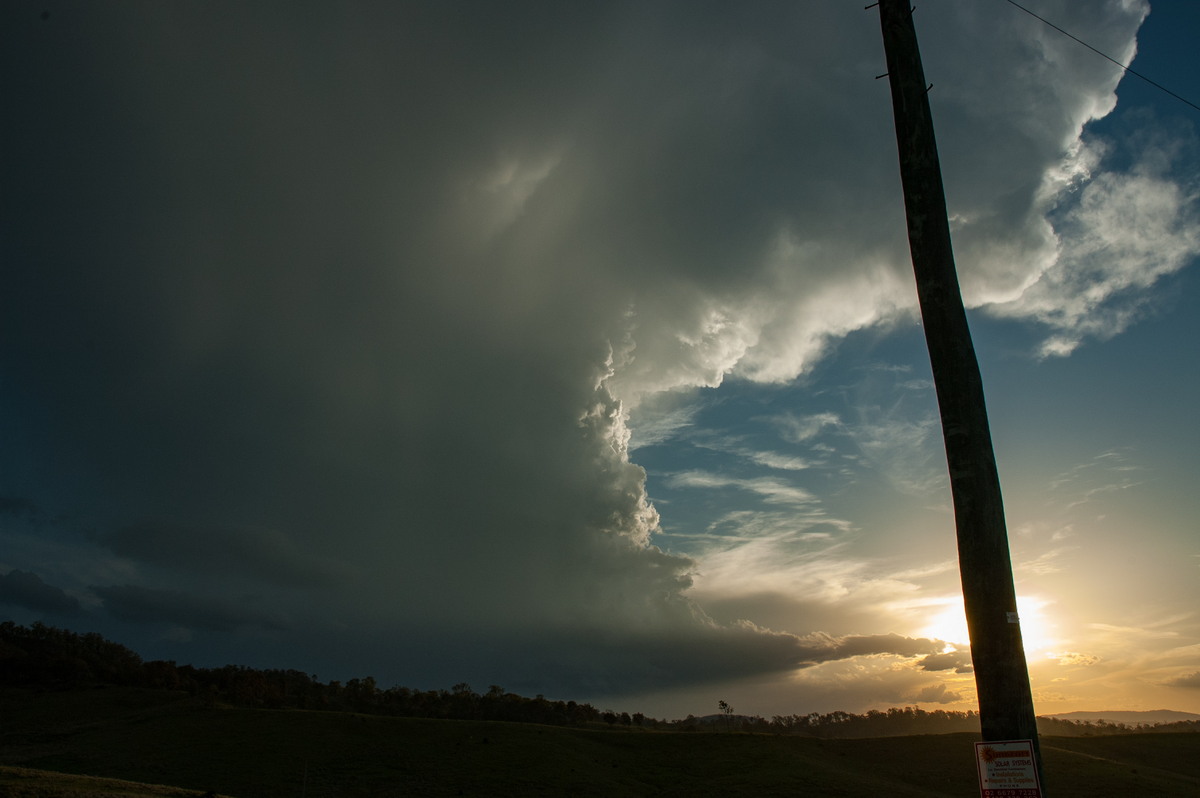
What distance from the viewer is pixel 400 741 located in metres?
71.0

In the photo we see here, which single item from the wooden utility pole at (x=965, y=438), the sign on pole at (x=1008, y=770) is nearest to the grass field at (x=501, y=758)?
the sign on pole at (x=1008, y=770)

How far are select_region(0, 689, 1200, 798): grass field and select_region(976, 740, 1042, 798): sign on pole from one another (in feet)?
191

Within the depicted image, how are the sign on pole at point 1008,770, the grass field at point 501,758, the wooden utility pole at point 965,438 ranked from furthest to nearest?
the grass field at point 501,758
the wooden utility pole at point 965,438
the sign on pole at point 1008,770

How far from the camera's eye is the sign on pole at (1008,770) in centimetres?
491

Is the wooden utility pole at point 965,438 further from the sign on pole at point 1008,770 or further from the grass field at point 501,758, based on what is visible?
the grass field at point 501,758

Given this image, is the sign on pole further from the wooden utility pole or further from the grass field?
the grass field

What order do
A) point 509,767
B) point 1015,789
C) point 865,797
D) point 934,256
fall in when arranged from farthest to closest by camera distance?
1. point 509,767
2. point 865,797
3. point 934,256
4. point 1015,789

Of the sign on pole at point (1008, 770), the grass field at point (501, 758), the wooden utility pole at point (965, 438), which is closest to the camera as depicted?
the sign on pole at point (1008, 770)

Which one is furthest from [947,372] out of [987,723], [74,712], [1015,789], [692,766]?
[74,712]

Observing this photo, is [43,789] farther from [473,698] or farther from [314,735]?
[473,698]

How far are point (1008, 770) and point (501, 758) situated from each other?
68.8m

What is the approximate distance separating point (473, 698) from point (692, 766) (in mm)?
88508

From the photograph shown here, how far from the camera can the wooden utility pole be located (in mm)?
5129

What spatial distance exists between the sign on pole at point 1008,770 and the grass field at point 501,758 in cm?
5834
